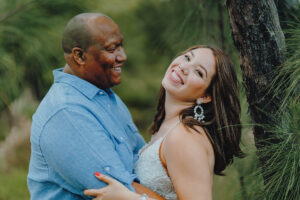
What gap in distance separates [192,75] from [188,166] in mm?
291

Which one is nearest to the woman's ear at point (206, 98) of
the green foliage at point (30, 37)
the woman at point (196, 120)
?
the woman at point (196, 120)

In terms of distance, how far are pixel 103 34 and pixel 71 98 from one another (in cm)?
22

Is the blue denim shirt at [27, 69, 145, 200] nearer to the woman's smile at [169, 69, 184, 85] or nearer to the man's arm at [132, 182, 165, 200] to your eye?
the man's arm at [132, 182, 165, 200]

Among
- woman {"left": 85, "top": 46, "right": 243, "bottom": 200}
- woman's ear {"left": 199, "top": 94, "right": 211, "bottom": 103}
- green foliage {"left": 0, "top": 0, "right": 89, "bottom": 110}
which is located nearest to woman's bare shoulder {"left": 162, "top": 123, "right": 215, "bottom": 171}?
woman {"left": 85, "top": 46, "right": 243, "bottom": 200}

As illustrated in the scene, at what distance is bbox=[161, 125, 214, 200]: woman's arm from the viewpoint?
1.14 m

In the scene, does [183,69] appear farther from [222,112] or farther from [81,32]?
[81,32]

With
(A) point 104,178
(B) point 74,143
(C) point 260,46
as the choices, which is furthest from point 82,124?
(C) point 260,46

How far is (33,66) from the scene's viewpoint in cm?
181

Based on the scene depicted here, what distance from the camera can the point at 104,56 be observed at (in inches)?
47.6

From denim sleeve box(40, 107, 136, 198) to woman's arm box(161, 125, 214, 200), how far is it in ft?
0.52

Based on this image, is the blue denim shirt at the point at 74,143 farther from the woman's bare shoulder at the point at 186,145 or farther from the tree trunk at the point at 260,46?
the tree trunk at the point at 260,46

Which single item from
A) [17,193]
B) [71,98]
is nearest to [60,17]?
[71,98]

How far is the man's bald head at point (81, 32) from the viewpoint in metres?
1.19

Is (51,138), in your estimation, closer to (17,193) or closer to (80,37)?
(80,37)
